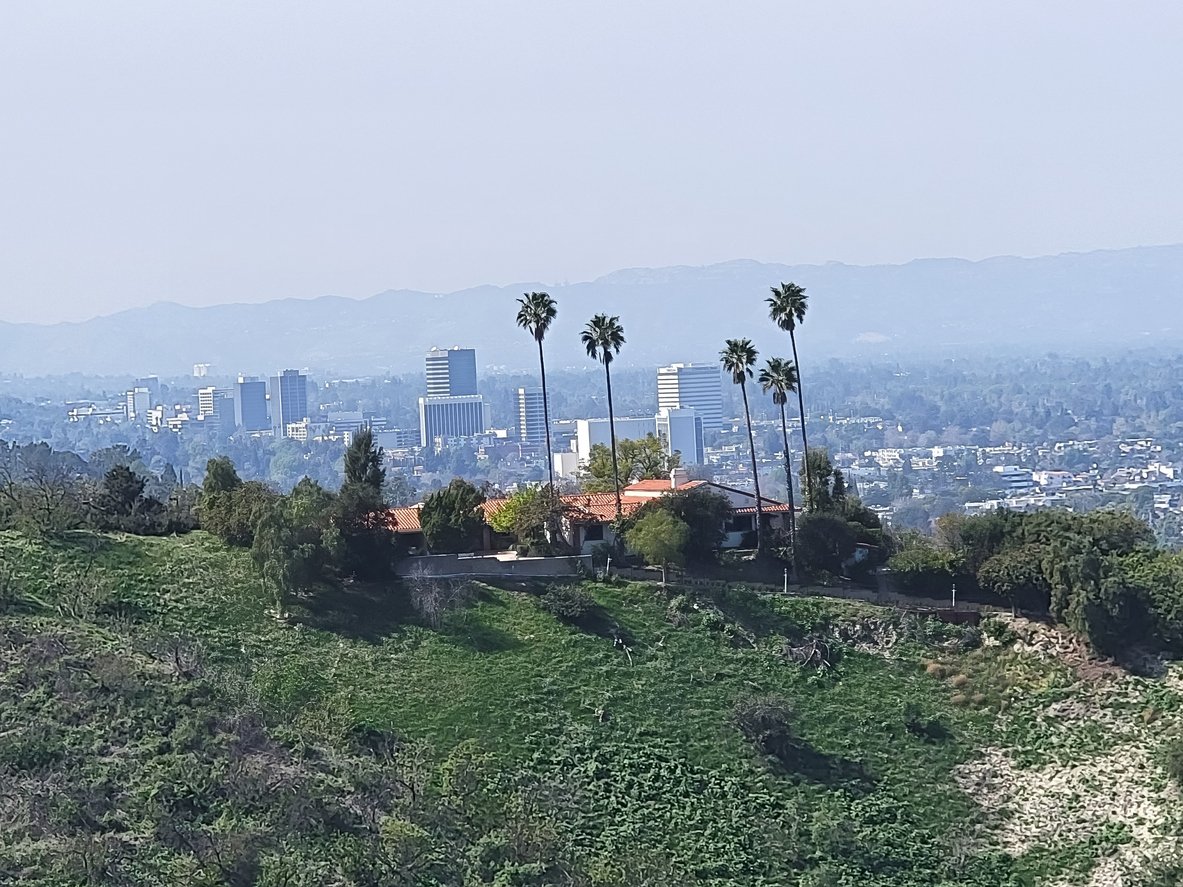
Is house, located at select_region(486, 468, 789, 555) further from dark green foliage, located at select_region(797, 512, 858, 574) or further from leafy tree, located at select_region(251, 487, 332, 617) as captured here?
leafy tree, located at select_region(251, 487, 332, 617)

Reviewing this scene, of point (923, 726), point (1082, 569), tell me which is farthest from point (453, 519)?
point (1082, 569)

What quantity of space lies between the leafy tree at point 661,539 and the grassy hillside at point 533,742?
3.10 ft

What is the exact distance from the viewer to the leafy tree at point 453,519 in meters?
46.0

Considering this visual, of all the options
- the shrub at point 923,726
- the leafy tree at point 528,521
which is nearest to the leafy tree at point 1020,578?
the shrub at point 923,726

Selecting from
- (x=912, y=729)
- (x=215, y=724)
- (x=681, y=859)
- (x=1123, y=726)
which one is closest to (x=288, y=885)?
(x=215, y=724)

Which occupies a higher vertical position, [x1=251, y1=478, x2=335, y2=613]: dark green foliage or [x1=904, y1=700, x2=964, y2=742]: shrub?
[x1=251, y1=478, x2=335, y2=613]: dark green foliage

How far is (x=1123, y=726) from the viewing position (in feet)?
128

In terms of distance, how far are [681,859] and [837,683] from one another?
8.88 meters

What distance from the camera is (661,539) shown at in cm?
4494

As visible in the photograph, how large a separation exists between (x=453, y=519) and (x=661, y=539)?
5714 millimetres

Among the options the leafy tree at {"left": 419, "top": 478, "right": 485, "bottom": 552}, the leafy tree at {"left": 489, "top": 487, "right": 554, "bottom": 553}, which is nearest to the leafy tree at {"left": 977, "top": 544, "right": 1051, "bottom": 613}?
the leafy tree at {"left": 489, "top": 487, "right": 554, "bottom": 553}

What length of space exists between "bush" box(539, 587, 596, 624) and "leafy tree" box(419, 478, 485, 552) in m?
4.04

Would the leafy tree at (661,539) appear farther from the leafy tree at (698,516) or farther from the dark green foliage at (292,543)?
the dark green foliage at (292,543)

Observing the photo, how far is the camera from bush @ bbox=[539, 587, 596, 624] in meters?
42.4
